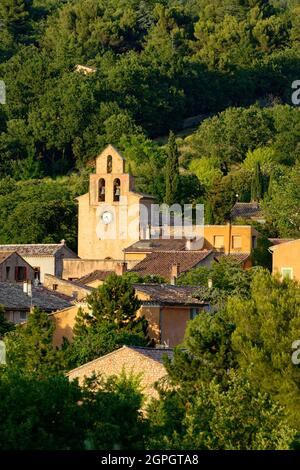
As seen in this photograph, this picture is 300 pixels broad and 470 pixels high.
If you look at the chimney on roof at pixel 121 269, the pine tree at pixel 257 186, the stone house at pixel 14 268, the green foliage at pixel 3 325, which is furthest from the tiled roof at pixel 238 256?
the pine tree at pixel 257 186

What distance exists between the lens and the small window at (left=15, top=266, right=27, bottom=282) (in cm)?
5799

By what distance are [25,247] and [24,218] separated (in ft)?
18.9

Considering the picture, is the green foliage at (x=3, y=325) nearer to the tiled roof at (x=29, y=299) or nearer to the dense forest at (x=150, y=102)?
the tiled roof at (x=29, y=299)

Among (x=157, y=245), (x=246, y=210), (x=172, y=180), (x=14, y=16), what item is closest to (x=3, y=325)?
(x=157, y=245)

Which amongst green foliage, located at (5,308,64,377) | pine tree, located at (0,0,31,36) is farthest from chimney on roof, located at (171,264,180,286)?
pine tree, located at (0,0,31,36)

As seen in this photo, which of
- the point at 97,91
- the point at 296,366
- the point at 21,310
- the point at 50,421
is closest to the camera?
the point at 50,421

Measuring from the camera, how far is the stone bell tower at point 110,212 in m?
64.0

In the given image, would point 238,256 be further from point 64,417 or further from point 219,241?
point 64,417

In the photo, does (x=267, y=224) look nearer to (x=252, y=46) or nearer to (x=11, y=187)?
(x=11, y=187)

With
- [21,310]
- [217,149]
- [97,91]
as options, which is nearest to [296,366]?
[21,310]

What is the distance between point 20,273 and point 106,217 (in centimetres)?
799

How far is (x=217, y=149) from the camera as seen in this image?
86.0 metres

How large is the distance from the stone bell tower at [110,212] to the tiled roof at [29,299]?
529 inches

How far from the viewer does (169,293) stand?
46969 mm
